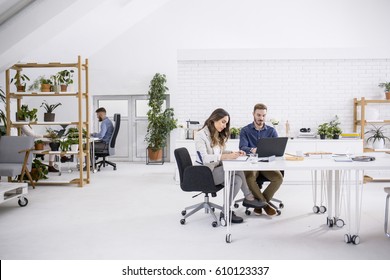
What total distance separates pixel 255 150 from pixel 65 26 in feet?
12.3

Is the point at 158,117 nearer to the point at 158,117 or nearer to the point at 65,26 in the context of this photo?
the point at 158,117

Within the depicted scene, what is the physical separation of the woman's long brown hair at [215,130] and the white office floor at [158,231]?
91 centimetres

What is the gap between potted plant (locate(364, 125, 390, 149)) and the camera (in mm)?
7039

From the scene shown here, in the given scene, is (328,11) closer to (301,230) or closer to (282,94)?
(282,94)

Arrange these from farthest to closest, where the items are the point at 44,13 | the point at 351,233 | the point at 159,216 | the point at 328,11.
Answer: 1. the point at 328,11
2. the point at 44,13
3. the point at 159,216
4. the point at 351,233

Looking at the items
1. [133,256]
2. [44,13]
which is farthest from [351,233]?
[44,13]

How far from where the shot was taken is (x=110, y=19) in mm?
8680

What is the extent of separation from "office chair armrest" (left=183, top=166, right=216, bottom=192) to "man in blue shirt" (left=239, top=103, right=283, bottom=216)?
0.66 meters

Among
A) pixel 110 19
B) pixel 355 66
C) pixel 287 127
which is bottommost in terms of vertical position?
pixel 287 127

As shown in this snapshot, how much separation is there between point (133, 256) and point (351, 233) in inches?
83.0

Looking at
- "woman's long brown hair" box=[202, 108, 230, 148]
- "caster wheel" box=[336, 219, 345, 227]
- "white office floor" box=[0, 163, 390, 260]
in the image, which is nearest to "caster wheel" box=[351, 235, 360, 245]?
"white office floor" box=[0, 163, 390, 260]

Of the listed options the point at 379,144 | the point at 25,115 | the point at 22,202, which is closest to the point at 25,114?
the point at 25,115

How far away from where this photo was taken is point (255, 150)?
4621 mm

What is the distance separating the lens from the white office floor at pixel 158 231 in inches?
129
